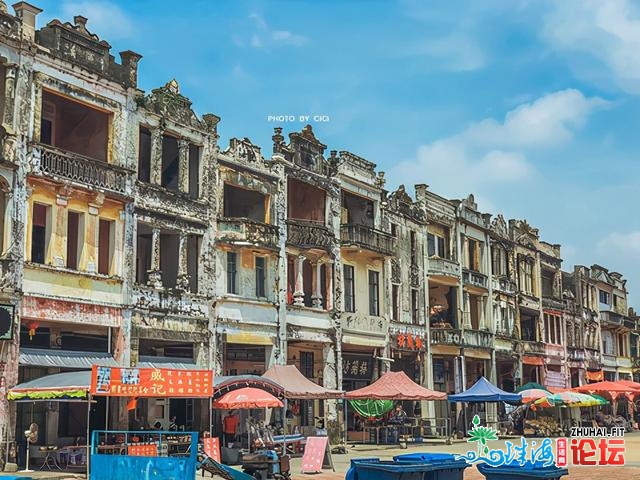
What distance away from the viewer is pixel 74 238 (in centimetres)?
2911

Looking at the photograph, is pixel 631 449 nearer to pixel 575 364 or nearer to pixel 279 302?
pixel 279 302

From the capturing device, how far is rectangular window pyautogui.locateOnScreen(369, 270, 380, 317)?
4250 cm

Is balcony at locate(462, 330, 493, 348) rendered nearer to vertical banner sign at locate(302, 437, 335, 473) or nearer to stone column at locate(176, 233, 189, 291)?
stone column at locate(176, 233, 189, 291)

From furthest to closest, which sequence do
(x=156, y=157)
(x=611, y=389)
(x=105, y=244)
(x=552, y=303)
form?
(x=552, y=303)
(x=611, y=389)
(x=156, y=157)
(x=105, y=244)

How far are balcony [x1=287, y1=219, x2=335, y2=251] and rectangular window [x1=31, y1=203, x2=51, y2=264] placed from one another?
11189 mm

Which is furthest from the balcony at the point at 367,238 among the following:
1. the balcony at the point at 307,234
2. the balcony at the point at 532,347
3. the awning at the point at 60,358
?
the balcony at the point at 532,347

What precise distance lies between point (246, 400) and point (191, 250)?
776cm

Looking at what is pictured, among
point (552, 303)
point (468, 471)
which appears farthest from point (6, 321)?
point (552, 303)

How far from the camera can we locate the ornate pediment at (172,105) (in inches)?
1254

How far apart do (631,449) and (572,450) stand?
14.1 meters

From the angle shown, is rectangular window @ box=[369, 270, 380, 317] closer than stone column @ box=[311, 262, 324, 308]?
No

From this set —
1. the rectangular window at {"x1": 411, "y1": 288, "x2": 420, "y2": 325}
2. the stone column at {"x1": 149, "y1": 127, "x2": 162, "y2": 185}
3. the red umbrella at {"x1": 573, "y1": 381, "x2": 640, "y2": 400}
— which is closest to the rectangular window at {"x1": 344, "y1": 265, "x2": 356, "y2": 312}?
the rectangular window at {"x1": 411, "y1": 288, "x2": 420, "y2": 325}

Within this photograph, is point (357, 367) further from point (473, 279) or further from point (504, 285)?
point (504, 285)

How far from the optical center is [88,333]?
29.4 meters
